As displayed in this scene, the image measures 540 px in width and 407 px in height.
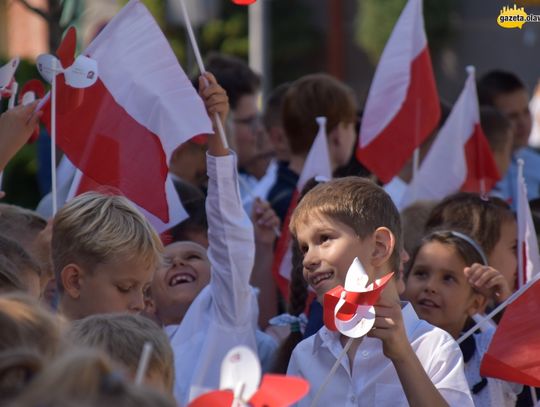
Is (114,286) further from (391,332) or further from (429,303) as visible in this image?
(429,303)

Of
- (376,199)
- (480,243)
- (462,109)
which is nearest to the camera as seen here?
(376,199)

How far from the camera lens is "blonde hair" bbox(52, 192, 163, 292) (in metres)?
3.84

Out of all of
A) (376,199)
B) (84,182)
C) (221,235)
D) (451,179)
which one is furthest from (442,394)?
(451,179)

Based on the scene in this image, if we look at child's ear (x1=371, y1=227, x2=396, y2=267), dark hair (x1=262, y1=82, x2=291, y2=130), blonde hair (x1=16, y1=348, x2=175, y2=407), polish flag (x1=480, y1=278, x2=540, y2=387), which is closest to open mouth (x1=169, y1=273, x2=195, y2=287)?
child's ear (x1=371, y1=227, x2=396, y2=267)

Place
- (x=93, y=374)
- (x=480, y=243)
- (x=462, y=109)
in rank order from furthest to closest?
(x=462, y=109) → (x=480, y=243) → (x=93, y=374)

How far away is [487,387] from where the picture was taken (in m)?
4.13

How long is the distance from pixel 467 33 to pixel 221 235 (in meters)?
21.3

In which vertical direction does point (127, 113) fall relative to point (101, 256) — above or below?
above

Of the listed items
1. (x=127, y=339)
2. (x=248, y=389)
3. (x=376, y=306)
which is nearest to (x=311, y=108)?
(x=376, y=306)

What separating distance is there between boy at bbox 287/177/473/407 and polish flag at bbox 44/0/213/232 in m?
0.80

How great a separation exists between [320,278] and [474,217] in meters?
1.43

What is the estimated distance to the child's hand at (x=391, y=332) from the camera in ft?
10.6

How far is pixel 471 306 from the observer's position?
4.41m

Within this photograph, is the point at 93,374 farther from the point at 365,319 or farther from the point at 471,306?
the point at 471,306
